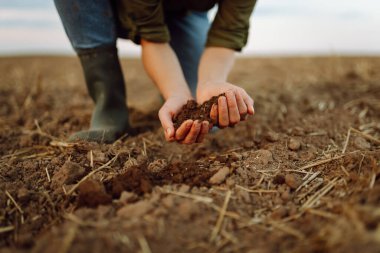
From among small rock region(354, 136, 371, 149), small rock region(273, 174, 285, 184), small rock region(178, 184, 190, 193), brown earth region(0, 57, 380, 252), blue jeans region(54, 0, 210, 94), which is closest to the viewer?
brown earth region(0, 57, 380, 252)

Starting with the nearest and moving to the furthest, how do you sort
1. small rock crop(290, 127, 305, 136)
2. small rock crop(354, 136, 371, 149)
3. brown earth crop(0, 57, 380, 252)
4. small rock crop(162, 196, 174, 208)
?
1. brown earth crop(0, 57, 380, 252)
2. small rock crop(162, 196, 174, 208)
3. small rock crop(354, 136, 371, 149)
4. small rock crop(290, 127, 305, 136)

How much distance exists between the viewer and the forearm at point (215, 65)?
6.16 ft

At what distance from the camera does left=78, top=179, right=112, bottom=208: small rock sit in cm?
117

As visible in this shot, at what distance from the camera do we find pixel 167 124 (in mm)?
1535

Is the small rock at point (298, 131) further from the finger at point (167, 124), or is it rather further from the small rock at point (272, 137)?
the finger at point (167, 124)

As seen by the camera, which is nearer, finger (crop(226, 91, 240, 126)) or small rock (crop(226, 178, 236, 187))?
small rock (crop(226, 178, 236, 187))

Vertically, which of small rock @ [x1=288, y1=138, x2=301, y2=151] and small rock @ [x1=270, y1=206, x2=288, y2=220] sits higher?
small rock @ [x1=288, y1=138, x2=301, y2=151]

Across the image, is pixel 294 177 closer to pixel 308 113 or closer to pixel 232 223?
pixel 232 223

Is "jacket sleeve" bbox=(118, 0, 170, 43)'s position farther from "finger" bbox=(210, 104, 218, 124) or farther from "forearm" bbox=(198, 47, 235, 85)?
"finger" bbox=(210, 104, 218, 124)

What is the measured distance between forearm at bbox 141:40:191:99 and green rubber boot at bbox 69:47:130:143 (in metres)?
0.21

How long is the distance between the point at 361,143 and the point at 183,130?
2.90 feet

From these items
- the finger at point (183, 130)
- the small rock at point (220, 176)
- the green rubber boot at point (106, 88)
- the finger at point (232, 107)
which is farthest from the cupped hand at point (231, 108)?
the green rubber boot at point (106, 88)

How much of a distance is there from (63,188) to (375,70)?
3772 millimetres

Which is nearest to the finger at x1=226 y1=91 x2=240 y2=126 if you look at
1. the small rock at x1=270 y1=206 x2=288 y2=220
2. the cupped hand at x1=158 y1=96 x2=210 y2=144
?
the cupped hand at x1=158 y1=96 x2=210 y2=144
